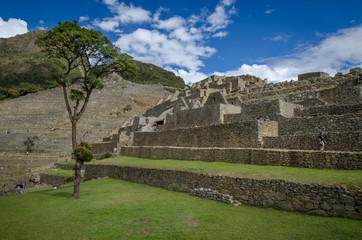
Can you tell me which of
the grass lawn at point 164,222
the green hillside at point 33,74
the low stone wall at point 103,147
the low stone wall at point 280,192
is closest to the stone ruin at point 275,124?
the low stone wall at point 103,147

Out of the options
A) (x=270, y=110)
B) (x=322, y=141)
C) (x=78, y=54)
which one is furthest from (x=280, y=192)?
(x=78, y=54)

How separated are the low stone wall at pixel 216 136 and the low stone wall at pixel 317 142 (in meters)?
0.86

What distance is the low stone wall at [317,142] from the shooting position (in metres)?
9.87

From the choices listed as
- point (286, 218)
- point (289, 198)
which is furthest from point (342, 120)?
point (286, 218)

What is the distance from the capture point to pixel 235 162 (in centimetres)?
1291

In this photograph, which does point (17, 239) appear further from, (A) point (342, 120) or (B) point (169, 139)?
(B) point (169, 139)

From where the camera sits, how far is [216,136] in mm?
16453

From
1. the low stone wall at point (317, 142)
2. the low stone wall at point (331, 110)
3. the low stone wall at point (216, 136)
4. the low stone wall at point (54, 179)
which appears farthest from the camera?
the low stone wall at point (54, 179)

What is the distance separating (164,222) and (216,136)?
9.45 m

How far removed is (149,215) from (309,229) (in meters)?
4.70

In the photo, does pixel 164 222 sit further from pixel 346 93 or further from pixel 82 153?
pixel 346 93

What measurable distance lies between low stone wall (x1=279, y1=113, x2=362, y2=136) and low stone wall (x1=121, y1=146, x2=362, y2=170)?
2.21 m

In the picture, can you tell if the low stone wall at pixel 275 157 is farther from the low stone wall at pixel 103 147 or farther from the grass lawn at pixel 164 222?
the low stone wall at pixel 103 147

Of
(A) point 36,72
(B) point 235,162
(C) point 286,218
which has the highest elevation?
(A) point 36,72
